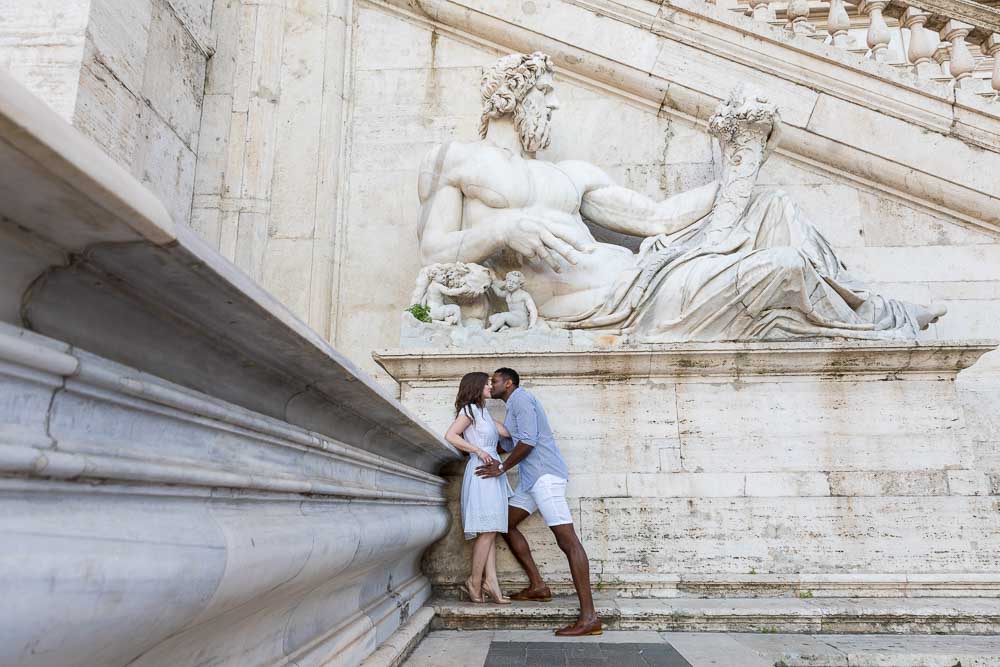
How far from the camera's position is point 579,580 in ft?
10.7

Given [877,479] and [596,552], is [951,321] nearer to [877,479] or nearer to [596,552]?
[877,479]

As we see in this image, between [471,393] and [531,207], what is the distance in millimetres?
1675

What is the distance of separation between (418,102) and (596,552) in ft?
14.2

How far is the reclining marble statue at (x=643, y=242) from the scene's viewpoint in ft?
13.9

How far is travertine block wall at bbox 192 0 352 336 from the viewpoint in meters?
5.98

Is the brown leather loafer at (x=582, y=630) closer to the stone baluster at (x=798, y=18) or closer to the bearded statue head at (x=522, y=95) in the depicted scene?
the bearded statue head at (x=522, y=95)

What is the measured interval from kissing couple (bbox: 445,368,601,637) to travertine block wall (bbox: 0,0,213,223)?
3174mm

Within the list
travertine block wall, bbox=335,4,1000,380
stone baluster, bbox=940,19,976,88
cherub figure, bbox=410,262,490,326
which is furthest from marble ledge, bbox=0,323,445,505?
stone baluster, bbox=940,19,976,88

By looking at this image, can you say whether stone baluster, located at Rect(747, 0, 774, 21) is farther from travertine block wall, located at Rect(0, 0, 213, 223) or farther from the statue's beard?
travertine block wall, located at Rect(0, 0, 213, 223)

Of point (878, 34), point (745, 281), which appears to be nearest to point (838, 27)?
point (878, 34)

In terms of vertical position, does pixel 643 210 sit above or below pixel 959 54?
below

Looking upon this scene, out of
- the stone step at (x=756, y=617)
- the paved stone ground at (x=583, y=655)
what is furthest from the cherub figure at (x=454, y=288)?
the paved stone ground at (x=583, y=655)

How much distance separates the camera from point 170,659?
48.8 inches

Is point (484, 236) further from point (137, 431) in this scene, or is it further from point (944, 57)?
point (944, 57)
